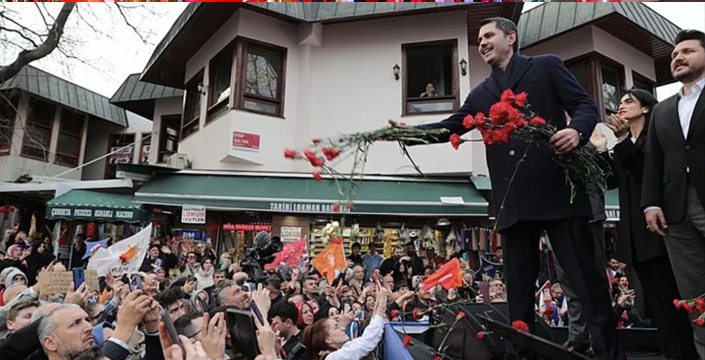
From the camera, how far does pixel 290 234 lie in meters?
12.9

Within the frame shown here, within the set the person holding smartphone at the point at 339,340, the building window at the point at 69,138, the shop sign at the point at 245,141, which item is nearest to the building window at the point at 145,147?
the building window at the point at 69,138

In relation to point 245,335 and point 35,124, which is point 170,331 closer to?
point 245,335

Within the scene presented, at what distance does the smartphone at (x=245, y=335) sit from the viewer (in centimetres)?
253

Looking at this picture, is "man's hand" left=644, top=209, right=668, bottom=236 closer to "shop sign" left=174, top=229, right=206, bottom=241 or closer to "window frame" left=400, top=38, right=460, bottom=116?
"window frame" left=400, top=38, right=460, bottom=116

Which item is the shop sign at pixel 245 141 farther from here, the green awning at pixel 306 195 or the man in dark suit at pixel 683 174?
the man in dark suit at pixel 683 174

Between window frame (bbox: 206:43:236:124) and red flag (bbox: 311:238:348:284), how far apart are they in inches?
227

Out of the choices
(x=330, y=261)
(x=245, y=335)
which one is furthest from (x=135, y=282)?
(x=245, y=335)

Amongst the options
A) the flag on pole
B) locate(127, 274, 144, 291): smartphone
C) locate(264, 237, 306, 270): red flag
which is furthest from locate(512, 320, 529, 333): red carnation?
locate(264, 237, 306, 270): red flag

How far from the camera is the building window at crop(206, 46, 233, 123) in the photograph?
13.8 meters

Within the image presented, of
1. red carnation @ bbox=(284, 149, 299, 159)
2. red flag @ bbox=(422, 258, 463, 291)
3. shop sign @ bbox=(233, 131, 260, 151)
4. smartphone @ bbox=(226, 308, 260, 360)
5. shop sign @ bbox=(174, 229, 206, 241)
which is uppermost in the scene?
shop sign @ bbox=(233, 131, 260, 151)

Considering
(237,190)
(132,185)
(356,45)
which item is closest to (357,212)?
(237,190)

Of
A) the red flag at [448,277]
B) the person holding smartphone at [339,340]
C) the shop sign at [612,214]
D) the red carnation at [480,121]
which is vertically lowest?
the person holding smartphone at [339,340]

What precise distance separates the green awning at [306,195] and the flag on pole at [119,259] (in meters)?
3.06

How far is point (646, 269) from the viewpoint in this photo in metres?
3.11
